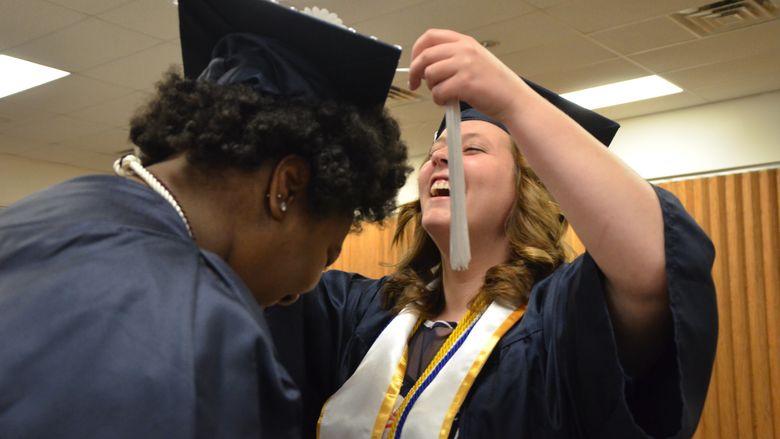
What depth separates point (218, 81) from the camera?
1268 mm

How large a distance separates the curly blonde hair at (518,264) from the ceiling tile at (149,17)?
3.19 meters

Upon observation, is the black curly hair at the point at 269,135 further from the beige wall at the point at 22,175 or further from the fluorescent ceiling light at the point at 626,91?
the beige wall at the point at 22,175

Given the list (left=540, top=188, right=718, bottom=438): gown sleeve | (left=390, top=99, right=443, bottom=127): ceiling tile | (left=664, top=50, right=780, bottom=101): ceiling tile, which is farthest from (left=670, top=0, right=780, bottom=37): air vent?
(left=540, top=188, right=718, bottom=438): gown sleeve

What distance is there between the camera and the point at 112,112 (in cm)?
731

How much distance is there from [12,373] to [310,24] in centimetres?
70

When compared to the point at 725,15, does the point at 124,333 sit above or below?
below

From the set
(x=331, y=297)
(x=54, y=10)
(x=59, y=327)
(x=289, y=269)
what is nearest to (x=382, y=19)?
(x=54, y=10)

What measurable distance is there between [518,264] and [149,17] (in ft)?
12.1

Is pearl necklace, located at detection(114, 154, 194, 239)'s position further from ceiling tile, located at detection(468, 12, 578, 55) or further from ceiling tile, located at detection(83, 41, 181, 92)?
ceiling tile, located at detection(83, 41, 181, 92)

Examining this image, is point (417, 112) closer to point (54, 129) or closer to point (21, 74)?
point (21, 74)

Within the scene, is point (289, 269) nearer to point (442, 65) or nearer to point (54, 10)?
point (442, 65)

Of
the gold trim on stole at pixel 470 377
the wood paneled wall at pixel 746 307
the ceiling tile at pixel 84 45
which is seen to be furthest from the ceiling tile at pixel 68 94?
the gold trim on stole at pixel 470 377

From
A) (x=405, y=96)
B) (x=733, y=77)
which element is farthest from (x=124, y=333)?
(x=733, y=77)

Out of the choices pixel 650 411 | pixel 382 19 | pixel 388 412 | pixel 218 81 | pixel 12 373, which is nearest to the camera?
pixel 12 373
